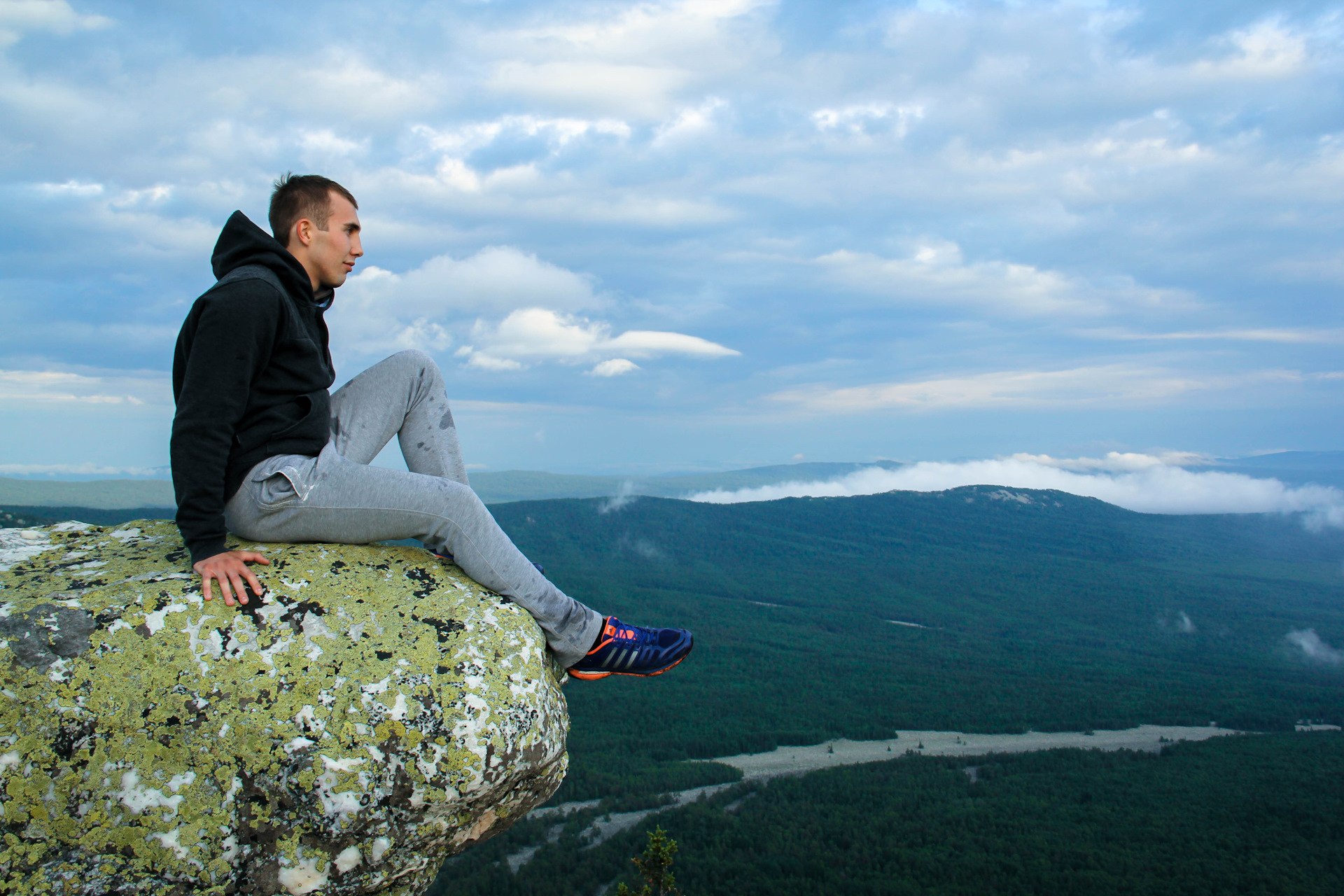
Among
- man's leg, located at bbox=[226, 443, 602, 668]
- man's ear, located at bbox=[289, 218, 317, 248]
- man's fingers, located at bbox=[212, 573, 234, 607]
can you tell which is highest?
man's ear, located at bbox=[289, 218, 317, 248]

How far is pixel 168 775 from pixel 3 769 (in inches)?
24.5

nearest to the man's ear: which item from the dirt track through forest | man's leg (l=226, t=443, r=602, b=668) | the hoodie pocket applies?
man's leg (l=226, t=443, r=602, b=668)

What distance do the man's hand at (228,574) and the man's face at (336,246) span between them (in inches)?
65.9

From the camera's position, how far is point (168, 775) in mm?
3459

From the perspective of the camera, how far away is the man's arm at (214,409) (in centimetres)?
364

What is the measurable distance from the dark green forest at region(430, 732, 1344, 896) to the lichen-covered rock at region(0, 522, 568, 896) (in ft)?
213

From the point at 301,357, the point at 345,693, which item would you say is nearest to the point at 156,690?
the point at 345,693

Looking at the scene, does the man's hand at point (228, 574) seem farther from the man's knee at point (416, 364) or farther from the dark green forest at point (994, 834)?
the dark green forest at point (994, 834)

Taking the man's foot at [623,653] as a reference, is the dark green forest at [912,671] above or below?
below

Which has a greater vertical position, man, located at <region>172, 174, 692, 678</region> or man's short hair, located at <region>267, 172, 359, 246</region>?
man's short hair, located at <region>267, 172, 359, 246</region>

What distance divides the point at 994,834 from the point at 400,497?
82.9 meters

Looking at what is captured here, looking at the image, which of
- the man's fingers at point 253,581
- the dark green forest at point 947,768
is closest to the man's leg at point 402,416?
the man's fingers at point 253,581

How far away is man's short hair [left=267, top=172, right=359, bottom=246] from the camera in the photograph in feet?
14.4

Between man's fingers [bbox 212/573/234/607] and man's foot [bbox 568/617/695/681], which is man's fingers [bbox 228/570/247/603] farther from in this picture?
man's foot [bbox 568/617/695/681]
